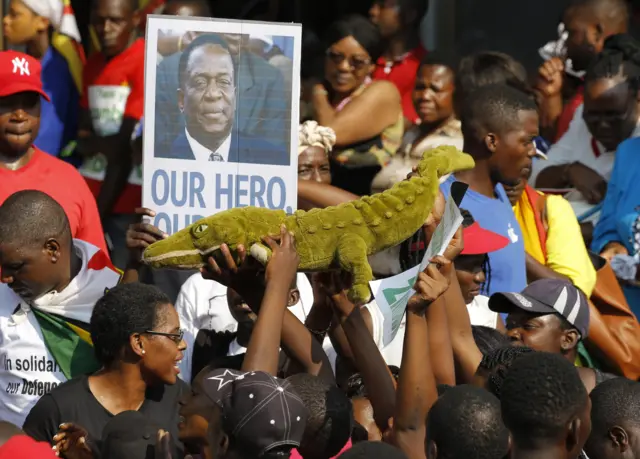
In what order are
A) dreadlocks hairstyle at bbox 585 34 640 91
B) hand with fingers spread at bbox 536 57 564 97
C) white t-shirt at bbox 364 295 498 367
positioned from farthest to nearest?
hand with fingers spread at bbox 536 57 564 97, dreadlocks hairstyle at bbox 585 34 640 91, white t-shirt at bbox 364 295 498 367

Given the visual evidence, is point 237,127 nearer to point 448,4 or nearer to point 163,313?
point 163,313

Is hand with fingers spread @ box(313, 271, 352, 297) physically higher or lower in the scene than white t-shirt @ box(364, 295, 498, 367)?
higher

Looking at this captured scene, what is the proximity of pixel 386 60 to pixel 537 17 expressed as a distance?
1546 millimetres

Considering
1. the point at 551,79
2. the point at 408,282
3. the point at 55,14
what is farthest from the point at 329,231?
the point at 55,14

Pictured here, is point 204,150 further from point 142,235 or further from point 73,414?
point 73,414

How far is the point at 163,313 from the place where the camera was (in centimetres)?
502

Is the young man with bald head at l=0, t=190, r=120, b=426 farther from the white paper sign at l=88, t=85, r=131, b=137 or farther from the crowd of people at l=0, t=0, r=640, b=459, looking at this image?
the white paper sign at l=88, t=85, r=131, b=137

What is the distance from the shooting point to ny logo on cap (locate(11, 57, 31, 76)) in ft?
19.9

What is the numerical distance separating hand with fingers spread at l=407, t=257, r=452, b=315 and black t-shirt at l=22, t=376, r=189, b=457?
89cm

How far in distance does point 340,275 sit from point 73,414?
3.21 ft

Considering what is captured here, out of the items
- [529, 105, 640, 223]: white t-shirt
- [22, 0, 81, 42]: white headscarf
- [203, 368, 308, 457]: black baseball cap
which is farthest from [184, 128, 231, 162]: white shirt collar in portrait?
[22, 0, 81, 42]: white headscarf

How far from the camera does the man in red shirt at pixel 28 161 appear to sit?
19.7ft

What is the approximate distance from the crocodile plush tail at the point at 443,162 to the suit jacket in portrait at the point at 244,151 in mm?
842

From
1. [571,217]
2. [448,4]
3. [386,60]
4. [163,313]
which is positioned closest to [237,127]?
[163,313]
